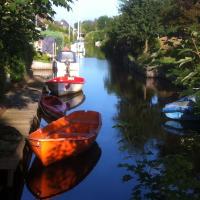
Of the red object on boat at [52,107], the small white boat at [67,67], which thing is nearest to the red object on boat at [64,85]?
the small white boat at [67,67]

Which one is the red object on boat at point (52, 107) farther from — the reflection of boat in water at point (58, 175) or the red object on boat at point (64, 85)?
the reflection of boat in water at point (58, 175)

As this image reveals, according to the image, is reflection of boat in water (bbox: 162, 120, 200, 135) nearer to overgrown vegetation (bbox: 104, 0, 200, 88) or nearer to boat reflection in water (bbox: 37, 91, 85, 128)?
boat reflection in water (bbox: 37, 91, 85, 128)

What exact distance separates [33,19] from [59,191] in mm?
5357

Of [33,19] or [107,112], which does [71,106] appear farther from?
[33,19]

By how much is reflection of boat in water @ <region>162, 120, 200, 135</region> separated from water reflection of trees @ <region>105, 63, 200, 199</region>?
0.37 meters

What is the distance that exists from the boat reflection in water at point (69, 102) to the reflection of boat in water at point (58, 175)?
5.66 meters

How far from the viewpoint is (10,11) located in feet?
27.6

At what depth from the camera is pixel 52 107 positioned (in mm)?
21625

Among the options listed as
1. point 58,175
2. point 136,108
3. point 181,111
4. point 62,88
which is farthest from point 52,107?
point 58,175

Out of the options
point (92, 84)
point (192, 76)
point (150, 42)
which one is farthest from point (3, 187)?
point (150, 42)

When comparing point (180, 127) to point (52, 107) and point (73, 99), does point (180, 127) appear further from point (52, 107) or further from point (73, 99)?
point (73, 99)

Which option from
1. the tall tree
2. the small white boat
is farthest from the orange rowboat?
the small white boat

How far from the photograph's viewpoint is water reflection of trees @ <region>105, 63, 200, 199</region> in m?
5.87

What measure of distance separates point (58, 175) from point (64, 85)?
14.9m
